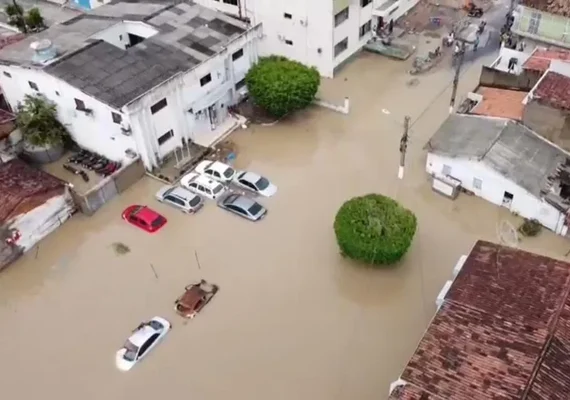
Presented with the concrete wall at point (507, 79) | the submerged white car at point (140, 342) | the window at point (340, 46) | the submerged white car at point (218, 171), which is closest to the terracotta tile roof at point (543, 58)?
the concrete wall at point (507, 79)

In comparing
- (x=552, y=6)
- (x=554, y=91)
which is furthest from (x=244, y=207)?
(x=552, y=6)

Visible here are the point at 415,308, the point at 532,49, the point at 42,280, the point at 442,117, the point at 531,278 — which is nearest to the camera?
the point at 531,278

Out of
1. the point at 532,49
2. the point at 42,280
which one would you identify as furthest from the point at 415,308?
the point at 532,49

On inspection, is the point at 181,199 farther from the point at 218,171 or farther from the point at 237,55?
the point at 237,55

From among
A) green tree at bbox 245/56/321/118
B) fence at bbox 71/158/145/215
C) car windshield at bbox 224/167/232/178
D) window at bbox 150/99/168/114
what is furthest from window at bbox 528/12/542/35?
fence at bbox 71/158/145/215

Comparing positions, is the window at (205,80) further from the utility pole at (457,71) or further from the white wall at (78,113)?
the utility pole at (457,71)

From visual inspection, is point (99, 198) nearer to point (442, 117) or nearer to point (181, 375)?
point (181, 375)

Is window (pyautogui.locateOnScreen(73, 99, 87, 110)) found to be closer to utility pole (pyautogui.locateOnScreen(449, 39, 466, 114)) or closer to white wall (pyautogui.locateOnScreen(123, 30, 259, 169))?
white wall (pyautogui.locateOnScreen(123, 30, 259, 169))

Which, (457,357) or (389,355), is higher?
(457,357)
